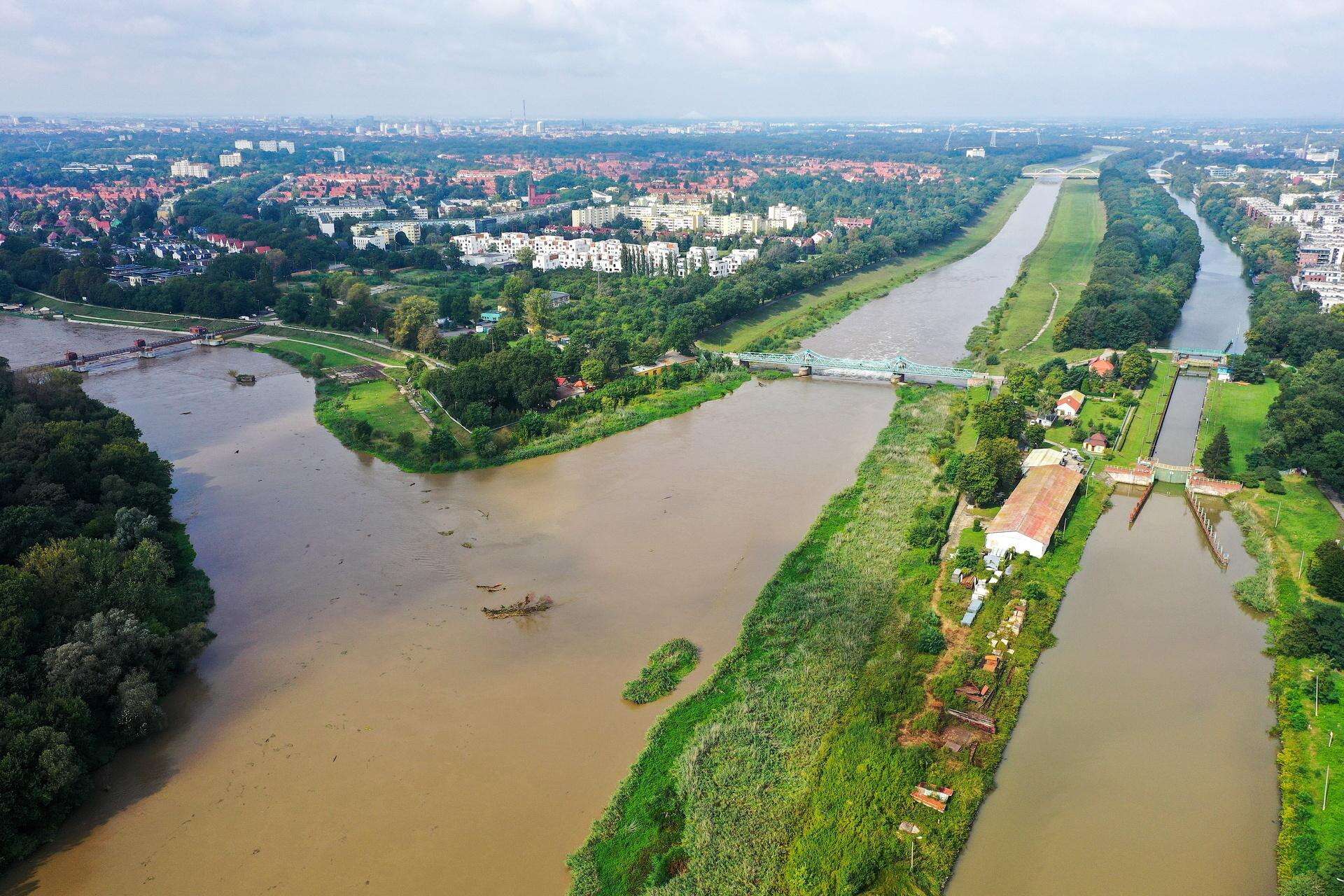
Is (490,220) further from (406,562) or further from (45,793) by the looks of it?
(45,793)

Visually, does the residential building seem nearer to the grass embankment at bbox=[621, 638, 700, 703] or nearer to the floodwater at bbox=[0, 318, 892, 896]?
the floodwater at bbox=[0, 318, 892, 896]

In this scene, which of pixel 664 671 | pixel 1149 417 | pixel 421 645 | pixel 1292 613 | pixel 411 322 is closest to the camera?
pixel 664 671

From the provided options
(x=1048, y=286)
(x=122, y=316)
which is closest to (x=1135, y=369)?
(x=1048, y=286)

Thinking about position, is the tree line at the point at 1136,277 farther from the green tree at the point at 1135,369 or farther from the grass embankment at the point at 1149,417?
the green tree at the point at 1135,369

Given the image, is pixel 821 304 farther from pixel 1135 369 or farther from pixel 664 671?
pixel 664 671

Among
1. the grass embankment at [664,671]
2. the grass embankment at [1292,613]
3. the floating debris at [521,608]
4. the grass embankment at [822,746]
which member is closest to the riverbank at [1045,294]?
the grass embankment at [1292,613]

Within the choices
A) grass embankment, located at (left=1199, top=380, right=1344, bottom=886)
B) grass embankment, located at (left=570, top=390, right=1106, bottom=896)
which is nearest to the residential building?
grass embankment, located at (left=1199, top=380, right=1344, bottom=886)
